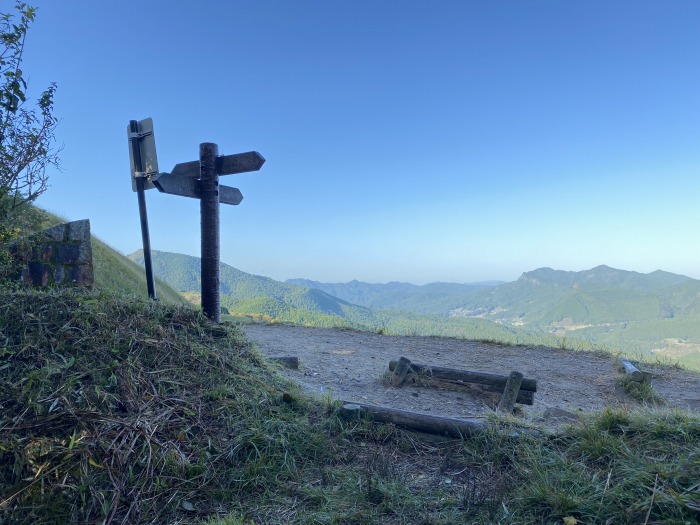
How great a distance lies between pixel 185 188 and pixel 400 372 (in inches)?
164

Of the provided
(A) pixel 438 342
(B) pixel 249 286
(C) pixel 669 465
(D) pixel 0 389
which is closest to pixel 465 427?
(C) pixel 669 465

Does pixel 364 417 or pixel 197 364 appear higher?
pixel 197 364

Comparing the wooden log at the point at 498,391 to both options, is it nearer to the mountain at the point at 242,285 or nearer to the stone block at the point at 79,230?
the stone block at the point at 79,230

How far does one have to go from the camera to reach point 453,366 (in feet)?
27.0

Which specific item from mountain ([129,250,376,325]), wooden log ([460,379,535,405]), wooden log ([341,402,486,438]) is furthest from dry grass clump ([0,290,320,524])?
mountain ([129,250,376,325])

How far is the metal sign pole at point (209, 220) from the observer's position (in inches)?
204

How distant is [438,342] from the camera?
10836 millimetres

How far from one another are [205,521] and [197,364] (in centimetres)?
174

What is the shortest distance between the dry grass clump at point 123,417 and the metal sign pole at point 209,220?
0.76 metres

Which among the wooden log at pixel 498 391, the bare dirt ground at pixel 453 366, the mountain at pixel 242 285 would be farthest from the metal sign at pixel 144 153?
the mountain at pixel 242 285

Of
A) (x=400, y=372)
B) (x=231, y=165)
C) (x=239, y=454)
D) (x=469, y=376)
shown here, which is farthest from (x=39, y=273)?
(x=469, y=376)

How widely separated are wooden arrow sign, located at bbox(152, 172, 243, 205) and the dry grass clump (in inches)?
54.9

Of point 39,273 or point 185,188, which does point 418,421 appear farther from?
point 39,273

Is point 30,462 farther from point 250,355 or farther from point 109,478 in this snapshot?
point 250,355
